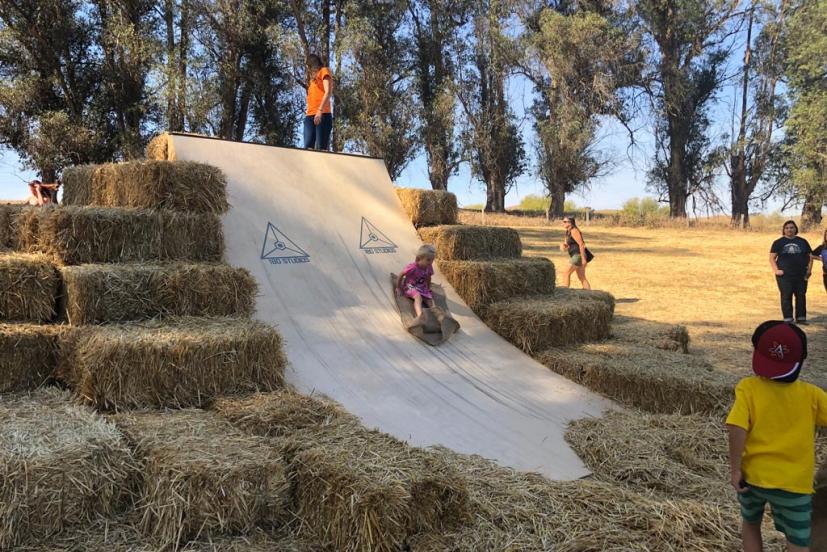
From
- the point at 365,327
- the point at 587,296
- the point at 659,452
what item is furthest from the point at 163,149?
the point at 659,452

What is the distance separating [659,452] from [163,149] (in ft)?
17.6

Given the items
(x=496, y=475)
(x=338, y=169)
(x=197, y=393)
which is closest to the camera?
(x=496, y=475)

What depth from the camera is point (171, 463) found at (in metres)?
2.65

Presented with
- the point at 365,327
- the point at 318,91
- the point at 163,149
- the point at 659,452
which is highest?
the point at 318,91

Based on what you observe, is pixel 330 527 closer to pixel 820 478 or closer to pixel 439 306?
pixel 820 478

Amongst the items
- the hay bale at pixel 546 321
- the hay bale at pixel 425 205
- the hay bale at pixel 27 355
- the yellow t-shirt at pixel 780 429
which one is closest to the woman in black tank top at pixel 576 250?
the hay bale at pixel 425 205

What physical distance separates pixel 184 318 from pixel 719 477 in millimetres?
3929

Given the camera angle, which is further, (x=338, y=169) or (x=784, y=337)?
(x=338, y=169)

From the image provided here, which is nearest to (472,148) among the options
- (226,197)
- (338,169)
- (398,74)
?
(398,74)

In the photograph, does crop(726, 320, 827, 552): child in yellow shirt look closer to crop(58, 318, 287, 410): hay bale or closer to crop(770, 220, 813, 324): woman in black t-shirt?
crop(58, 318, 287, 410): hay bale

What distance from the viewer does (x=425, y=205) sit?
24.8 feet

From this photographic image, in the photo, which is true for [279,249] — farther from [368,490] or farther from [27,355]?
[368,490]

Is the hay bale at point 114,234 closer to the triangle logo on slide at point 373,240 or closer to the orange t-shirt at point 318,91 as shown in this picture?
the triangle logo on slide at point 373,240

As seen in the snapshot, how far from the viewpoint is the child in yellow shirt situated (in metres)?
2.27
